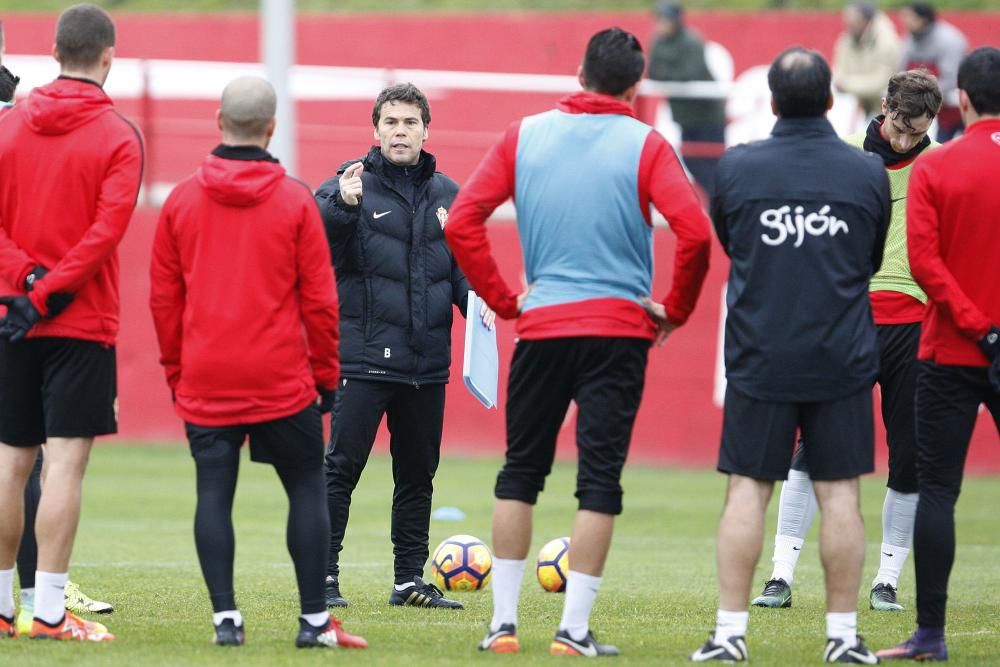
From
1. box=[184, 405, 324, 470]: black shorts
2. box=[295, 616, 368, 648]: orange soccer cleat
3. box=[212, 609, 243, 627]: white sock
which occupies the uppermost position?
box=[184, 405, 324, 470]: black shorts

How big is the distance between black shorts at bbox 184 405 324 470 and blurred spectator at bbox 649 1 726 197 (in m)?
11.5

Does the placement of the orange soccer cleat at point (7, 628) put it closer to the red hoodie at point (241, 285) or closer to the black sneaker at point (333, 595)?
the red hoodie at point (241, 285)

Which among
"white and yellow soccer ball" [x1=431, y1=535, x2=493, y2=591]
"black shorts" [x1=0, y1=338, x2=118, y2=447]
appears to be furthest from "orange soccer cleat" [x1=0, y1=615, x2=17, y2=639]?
"white and yellow soccer ball" [x1=431, y1=535, x2=493, y2=591]

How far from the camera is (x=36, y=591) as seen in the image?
641 cm

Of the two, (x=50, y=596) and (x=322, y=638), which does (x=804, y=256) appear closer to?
(x=322, y=638)

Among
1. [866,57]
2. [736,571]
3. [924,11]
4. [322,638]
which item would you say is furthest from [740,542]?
[866,57]

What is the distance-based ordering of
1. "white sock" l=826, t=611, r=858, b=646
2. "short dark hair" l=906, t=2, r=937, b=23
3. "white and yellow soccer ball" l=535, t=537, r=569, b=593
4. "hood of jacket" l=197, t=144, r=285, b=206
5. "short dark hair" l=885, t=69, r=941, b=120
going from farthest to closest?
"short dark hair" l=906, t=2, r=937, b=23 < "white and yellow soccer ball" l=535, t=537, r=569, b=593 < "short dark hair" l=885, t=69, r=941, b=120 < "white sock" l=826, t=611, r=858, b=646 < "hood of jacket" l=197, t=144, r=285, b=206

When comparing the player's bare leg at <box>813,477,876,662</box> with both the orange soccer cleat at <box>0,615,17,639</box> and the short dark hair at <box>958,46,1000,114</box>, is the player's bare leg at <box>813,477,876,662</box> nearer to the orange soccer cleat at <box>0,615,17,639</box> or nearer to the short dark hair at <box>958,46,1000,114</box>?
the short dark hair at <box>958,46,1000,114</box>

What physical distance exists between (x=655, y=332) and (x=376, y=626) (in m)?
1.90

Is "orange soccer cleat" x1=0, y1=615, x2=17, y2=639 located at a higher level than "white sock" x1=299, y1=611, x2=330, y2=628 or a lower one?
lower

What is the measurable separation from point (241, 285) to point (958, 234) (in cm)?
286

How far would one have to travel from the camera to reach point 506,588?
6359 mm

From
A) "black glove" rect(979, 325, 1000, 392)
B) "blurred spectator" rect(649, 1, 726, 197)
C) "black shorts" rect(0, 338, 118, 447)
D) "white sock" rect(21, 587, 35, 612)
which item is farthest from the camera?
"blurred spectator" rect(649, 1, 726, 197)

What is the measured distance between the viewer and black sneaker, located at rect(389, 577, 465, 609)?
7961mm
